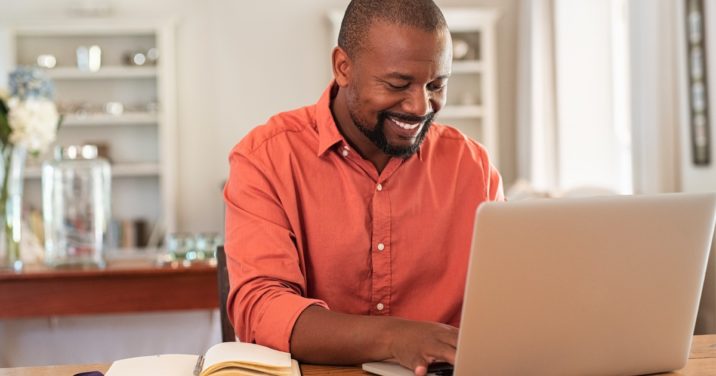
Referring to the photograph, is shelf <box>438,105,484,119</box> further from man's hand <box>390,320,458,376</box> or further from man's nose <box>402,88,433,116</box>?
man's hand <box>390,320,458,376</box>

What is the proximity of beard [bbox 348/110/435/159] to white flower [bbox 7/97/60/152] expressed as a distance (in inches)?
61.6

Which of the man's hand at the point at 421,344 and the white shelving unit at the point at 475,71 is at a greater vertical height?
the white shelving unit at the point at 475,71

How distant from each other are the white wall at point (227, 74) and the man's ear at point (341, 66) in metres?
4.63

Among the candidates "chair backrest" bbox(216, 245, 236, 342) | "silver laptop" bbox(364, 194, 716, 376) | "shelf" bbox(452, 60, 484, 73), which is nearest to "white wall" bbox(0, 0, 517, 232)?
"shelf" bbox(452, 60, 484, 73)

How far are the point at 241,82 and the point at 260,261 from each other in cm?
491

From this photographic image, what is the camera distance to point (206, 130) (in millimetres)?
6250

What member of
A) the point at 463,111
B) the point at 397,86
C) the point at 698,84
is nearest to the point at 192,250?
the point at 397,86

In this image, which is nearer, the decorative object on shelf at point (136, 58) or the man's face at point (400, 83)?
the man's face at point (400, 83)

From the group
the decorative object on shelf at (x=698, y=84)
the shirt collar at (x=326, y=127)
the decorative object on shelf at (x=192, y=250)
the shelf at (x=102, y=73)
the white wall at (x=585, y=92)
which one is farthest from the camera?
the shelf at (x=102, y=73)

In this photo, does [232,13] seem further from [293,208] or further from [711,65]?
[293,208]

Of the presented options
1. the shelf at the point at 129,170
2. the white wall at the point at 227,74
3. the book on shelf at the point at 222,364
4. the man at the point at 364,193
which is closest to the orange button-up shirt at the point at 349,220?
the man at the point at 364,193

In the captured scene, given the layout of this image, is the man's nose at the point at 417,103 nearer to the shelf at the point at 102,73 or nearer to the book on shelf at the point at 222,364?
the book on shelf at the point at 222,364

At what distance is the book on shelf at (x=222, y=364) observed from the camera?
1.18 meters

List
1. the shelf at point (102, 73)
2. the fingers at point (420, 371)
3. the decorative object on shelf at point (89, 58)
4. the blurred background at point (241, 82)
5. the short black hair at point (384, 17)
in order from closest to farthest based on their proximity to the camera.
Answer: the fingers at point (420, 371), the short black hair at point (384, 17), the blurred background at point (241, 82), the shelf at point (102, 73), the decorative object on shelf at point (89, 58)
